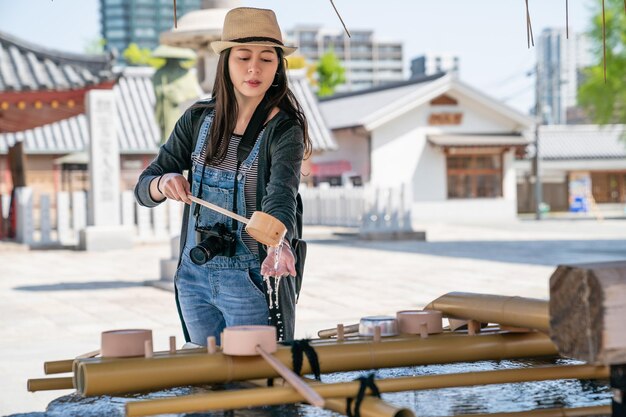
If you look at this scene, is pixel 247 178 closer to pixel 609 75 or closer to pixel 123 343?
pixel 123 343

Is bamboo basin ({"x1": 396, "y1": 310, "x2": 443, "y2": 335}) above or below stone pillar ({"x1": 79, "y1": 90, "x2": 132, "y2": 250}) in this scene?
below

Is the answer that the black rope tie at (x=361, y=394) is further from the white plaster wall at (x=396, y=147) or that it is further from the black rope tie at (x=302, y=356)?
the white plaster wall at (x=396, y=147)

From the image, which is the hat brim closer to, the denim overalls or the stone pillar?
the denim overalls

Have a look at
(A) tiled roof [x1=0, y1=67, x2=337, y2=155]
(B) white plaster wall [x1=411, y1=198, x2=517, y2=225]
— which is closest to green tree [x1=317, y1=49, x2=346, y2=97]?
(B) white plaster wall [x1=411, y1=198, x2=517, y2=225]

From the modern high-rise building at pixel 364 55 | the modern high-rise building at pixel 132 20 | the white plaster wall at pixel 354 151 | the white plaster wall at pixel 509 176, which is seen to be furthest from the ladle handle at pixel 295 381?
the modern high-rise building at pixel 132 20

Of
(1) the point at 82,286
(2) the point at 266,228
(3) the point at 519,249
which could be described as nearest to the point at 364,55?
(3) the point at 519,249

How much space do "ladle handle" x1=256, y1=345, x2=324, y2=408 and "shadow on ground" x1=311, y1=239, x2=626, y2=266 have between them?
11.6 meters

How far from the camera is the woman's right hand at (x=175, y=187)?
274cm

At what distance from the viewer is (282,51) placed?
303 centimetres

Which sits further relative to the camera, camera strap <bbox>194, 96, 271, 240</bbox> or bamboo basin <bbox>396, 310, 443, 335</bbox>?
camera strap <bbox>194, 96, 271, 240</bbox>

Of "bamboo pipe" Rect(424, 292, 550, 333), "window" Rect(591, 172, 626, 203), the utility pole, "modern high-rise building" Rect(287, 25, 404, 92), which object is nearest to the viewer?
"bamboo pipe" Rect(424, 292, 550, 333)

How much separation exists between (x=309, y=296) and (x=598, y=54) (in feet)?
87.9

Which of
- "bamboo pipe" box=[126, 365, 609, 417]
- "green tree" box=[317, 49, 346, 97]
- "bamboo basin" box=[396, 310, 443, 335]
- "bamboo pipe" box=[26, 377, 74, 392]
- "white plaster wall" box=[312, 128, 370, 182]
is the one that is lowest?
"bamboo pipe" box=[26, 377, 74, 392]

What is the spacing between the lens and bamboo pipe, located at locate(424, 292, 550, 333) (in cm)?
236
